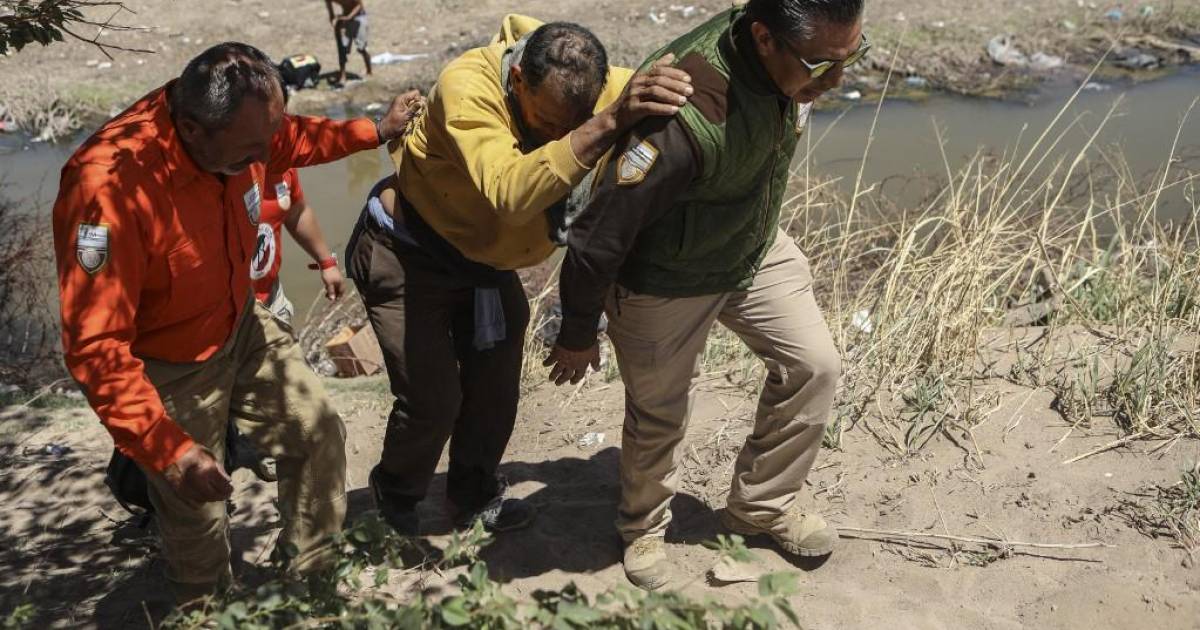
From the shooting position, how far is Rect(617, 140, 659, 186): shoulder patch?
101 inches

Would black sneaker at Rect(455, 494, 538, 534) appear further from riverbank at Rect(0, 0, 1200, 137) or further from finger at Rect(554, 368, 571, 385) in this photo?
riverbank at Rect(0, 0, 1200, 137)

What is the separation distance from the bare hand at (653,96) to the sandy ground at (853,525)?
1.44 metres

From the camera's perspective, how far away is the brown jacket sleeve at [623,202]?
8.44ft

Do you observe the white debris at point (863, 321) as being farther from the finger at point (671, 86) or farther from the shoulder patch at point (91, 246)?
the shoulder patch at point (91, 246)

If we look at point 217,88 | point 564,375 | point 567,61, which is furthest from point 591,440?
point 217,88

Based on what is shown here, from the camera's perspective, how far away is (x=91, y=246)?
2.43 metres

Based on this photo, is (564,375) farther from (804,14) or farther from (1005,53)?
(1005,53)

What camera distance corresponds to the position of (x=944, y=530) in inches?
137

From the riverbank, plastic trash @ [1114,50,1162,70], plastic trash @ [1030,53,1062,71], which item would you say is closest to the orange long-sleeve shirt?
the riverbank

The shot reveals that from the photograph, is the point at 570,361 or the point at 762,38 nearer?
the point at 762,38

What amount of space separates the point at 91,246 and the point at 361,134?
38.9 inches

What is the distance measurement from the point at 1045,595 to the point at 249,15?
11.5 m

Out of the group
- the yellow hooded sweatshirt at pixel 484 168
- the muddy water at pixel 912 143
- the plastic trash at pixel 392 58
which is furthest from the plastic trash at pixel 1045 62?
the yellow hooded sweatshirt at pixel 484 168

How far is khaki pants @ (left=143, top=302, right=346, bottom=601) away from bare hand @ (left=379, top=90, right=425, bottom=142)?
23.4 inches
